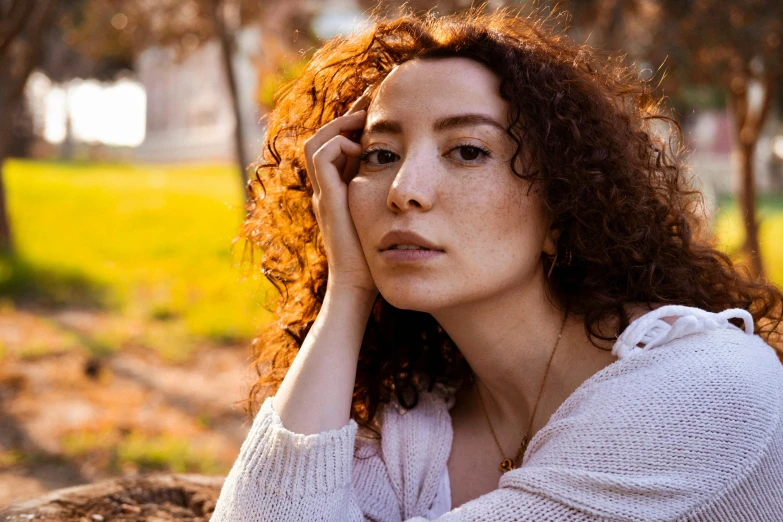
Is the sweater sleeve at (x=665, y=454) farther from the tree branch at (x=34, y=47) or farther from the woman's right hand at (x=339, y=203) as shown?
the tree branch at (x=34, y=47)

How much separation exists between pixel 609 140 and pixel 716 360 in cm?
66

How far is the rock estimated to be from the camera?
7.22 ft

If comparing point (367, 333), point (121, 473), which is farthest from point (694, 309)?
point (121, 473)

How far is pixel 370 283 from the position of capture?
2.18 meters

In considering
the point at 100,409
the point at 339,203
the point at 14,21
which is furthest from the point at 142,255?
the point at 339,203

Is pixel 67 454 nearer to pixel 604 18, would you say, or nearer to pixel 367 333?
pixel 367 333

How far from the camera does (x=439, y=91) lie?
204 centimetres

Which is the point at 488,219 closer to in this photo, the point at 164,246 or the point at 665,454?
the point at 665,454

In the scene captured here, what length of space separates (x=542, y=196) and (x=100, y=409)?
3.92m

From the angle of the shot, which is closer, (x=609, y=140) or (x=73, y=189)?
(x=609, y=140)

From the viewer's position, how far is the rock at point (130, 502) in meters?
2.20

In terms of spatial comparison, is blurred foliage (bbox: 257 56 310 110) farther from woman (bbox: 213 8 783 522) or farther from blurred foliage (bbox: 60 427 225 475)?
blurred foliage (bbox: 60 427 225 475)

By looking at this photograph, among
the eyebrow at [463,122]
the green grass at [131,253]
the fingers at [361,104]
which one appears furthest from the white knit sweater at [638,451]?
the green grass at [131,253]

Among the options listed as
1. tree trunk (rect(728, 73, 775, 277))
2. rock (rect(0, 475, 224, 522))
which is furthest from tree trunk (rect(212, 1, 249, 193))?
rock (rect(0, 475, 224, 522))
